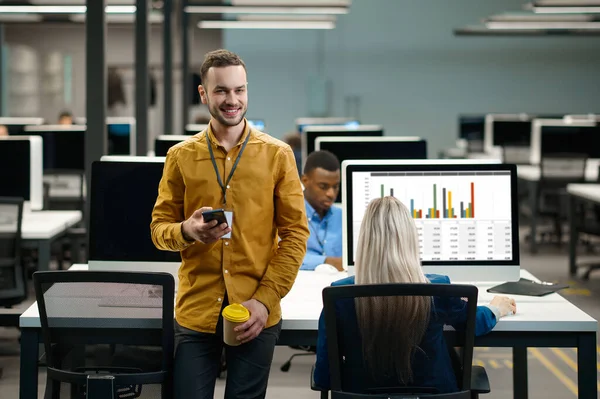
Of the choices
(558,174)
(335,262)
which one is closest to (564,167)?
(558,174)

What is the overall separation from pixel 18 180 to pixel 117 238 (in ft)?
9.03

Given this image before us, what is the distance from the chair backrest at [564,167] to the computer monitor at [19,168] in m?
5.57

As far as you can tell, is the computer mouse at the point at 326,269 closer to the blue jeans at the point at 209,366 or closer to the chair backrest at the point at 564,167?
the blue jeans at the point at 209,366

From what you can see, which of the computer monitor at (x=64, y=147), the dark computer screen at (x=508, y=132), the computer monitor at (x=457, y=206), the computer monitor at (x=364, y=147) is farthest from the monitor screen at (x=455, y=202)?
the dark computer screen at (x=508, y=132)

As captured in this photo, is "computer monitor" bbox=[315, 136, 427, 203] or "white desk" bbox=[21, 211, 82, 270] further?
"computer monitor" bbox=[315, 136, 427, 203]

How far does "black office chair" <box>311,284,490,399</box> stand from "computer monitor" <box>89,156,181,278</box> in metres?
1.09

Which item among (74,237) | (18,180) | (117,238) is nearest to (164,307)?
(117,238)

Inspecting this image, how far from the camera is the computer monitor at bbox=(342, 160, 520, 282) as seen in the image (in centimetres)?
352

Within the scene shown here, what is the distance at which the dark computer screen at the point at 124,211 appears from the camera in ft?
11.3

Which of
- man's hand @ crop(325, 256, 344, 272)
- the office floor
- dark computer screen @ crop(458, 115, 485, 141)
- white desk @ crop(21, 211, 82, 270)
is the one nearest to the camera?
man's hand @ crop(325, 256, 344, 272)

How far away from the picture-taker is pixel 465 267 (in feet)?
11.5

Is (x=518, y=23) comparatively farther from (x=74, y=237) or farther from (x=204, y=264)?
(x=204, y=264)

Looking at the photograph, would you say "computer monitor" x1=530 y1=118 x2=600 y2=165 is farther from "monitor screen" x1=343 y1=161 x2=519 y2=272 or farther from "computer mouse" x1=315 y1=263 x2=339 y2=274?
"monitor screen" x1=343 y1=161 x2=519 y2=272

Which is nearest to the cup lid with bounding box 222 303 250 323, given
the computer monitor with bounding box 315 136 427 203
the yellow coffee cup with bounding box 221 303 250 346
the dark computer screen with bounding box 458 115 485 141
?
the yellow coffee cup with bounding box 221 303 250 346
